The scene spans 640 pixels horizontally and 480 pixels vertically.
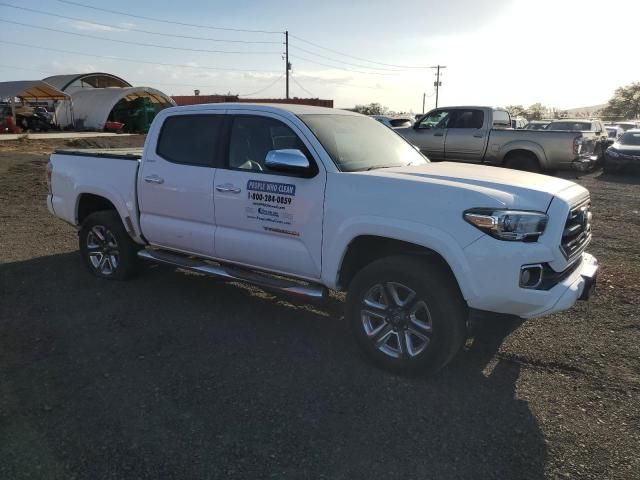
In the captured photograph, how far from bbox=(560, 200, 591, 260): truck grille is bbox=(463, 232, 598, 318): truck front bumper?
0.86 ft

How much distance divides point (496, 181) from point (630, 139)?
16.9 meters

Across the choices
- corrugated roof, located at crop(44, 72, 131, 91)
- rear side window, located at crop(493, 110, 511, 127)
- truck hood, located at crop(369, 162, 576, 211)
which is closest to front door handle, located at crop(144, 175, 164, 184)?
truck hood, located at crop(369, 162, 576, 211)

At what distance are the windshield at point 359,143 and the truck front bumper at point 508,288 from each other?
1.29 m

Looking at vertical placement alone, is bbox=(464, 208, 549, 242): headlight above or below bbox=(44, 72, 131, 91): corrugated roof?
below

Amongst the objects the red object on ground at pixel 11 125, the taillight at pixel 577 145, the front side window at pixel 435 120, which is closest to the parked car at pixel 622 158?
the taillight at pixel 577 145

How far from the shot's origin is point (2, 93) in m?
33.4

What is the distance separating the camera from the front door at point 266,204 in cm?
396

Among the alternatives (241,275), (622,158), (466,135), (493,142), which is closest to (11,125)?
(466,135)

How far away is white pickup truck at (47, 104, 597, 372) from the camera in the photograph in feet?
10.7

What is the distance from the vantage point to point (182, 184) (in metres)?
4.75

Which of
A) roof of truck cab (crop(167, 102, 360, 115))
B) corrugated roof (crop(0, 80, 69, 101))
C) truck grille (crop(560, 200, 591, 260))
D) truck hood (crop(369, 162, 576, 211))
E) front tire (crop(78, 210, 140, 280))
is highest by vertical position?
corrugated roof (crop(0, 80, 69, 101))

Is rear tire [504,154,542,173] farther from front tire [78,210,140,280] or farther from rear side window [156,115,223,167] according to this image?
front tire [78,210,140,280]

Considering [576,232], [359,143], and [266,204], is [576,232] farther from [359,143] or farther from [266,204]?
[266,204]

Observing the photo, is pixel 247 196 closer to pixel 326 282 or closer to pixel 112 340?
pixel 326 282
